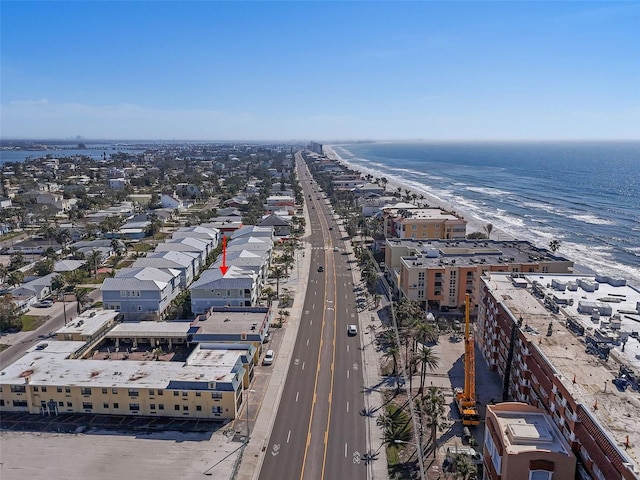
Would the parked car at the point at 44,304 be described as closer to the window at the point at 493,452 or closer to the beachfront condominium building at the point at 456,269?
the beachfront condominium building at the point at 456,269

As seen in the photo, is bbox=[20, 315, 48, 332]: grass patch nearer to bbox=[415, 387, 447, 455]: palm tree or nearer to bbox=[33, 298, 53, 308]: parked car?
bbox=[33, 298, 53, 308]: parked car

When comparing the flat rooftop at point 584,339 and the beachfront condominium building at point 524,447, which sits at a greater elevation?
the flat rooftop at point 584,339

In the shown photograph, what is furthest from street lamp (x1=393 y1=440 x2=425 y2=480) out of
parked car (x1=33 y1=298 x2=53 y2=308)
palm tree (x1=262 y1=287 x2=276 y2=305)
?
parked car (x1=33 y1=298 x2=53 y2=308)

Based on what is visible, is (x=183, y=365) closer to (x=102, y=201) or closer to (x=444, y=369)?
(x=444, y=369)

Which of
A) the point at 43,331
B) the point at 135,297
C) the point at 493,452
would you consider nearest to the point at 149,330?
the point at 135,297

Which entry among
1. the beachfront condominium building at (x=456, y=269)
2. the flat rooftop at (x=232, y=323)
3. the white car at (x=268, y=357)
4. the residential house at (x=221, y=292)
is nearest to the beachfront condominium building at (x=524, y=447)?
the white car at (x=268, y=357)

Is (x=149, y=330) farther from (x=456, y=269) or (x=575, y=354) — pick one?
(x=575, y=354)
